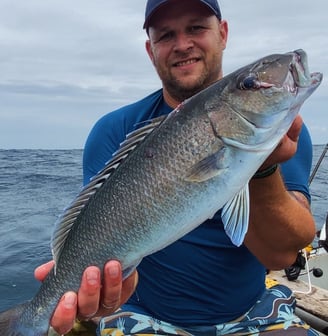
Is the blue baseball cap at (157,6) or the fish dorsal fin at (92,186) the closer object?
the fish dorsal fin at (92,186)

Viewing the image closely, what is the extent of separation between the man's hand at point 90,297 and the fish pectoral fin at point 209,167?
601mm

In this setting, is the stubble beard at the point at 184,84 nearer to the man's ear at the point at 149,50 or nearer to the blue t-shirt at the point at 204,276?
the man's ear at the point at 149,50

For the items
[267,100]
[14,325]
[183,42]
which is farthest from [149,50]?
[14,325]

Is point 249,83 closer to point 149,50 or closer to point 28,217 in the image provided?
point 149,50

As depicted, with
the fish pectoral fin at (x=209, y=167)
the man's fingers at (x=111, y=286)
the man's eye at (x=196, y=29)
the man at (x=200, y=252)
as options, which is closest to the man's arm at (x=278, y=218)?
the man at (x=200, y=252)

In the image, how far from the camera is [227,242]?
344 centimetres

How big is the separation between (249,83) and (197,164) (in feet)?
1.51

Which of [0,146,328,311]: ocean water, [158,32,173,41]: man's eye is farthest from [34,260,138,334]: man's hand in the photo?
[158,32,173,41]: man's eye

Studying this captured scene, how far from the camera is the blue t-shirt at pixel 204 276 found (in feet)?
11.3

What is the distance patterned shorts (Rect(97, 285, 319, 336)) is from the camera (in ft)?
11.2

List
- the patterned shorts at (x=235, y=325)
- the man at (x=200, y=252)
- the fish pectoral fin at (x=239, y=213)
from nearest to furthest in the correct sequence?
the fish pectoral fin at (x=239, y=213), the man at (x=200, y=252), the patterned shorts at (x=235, y=325)

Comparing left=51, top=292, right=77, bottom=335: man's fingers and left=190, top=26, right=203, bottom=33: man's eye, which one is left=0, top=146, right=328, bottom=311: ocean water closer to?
left=51, top=292, right=77, bottom=335: man's fingers

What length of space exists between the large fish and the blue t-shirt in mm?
1026

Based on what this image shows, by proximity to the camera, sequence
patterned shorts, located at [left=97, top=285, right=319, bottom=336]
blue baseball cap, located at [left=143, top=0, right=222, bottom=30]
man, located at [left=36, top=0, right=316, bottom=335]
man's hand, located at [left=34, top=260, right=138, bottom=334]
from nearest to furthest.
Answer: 1. man's hand, located at [left=34, top=260, right=138, bottom=334]
2. man, located at [left=36, top=0, right=316, bottom=335]
3. patterned shorts, located at [left=97, top=285, right=319, bottom=336]
4. blue baseball cap, located at [left=143, top=0, right=222, bottom=30]
